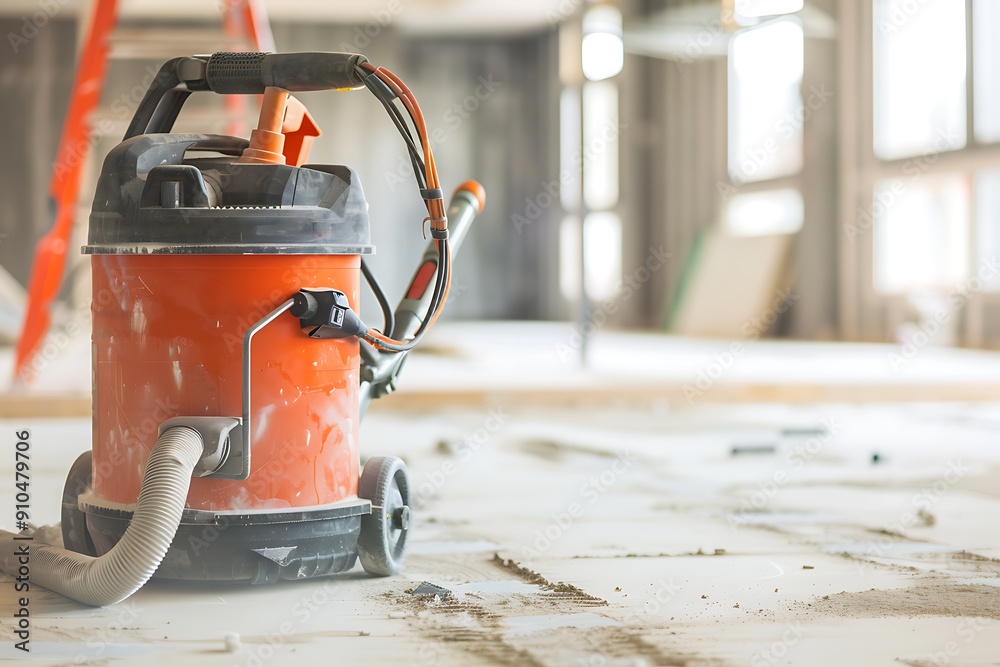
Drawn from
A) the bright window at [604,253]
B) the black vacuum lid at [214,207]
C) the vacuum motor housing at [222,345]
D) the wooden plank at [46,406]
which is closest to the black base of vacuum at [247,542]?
the vacuum motor housing at [222,345]

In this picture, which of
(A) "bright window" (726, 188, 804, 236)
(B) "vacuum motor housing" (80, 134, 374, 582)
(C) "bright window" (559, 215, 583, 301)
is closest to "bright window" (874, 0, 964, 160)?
(A) "bright window" (726, 188, 804, 236)

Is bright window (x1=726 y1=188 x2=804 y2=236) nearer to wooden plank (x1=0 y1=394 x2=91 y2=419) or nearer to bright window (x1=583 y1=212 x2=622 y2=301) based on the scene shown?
bright window (x1=583 y1=212 x2=622 y2=301)

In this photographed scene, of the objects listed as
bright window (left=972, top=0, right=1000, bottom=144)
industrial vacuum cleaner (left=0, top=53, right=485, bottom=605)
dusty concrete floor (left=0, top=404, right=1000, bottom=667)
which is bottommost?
dusty concrete floor (left=0, top=404, right=1000, bottom=667)

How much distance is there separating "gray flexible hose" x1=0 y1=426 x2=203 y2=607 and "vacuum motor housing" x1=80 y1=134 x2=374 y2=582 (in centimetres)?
7

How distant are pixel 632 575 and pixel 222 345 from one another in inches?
24.0

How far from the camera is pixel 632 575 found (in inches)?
53.1

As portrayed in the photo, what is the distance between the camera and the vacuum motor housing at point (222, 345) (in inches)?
46.7

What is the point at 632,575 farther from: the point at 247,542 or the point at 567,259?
the point at 567,259

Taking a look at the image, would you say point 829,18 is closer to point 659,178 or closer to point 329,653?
point 659,178

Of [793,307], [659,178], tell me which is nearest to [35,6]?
[659,178]

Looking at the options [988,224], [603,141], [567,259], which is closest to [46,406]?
[988,224]

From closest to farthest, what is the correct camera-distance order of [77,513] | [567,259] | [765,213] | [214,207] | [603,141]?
[214,207], [77,513], [765,213], [603,141], [567,259]

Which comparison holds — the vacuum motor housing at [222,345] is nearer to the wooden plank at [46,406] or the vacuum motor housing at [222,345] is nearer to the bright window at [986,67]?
the wooden plank at [46,406]

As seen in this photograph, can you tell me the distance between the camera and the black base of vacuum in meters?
1.20
